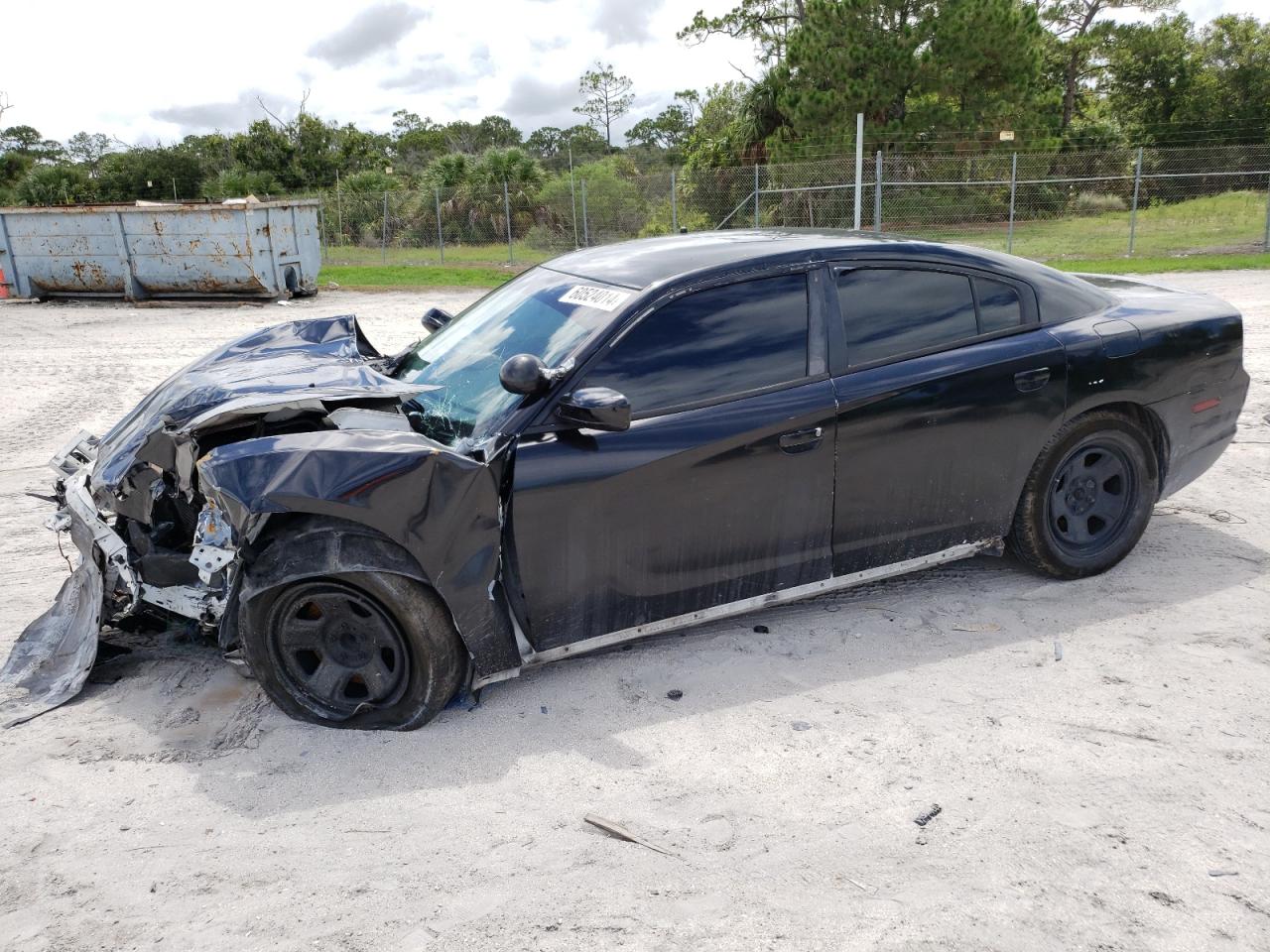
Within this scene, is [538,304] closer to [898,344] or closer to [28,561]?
[898,344]

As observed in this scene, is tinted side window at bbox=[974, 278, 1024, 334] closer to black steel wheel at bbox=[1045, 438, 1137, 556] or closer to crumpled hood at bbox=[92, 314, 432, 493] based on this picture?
black steel wheel at bbox=[1045, 438, 1137, 556]

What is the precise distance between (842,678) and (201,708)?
244 cm

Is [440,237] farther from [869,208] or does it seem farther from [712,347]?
[712,347]

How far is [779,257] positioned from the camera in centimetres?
416

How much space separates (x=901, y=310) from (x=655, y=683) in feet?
6.01

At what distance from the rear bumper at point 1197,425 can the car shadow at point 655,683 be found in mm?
436

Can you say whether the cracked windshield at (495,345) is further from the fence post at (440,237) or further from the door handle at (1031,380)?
the fence post at (440,237)

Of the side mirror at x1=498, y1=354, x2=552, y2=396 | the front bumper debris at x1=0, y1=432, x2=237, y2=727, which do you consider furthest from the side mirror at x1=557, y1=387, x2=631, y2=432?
the front bumper debris at x1=0, y1=432, x2=237, y2=727

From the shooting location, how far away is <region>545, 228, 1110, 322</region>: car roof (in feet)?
13.5

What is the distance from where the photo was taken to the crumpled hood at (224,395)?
3852 mm

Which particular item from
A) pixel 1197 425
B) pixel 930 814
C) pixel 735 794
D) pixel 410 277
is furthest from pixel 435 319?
pixel 410 277

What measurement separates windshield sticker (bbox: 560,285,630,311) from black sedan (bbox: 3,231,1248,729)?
0.08 ft

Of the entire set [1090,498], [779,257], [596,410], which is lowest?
[1090,498]

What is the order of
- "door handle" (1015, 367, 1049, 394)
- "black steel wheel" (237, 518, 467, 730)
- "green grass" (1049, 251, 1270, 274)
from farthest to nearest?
"green grass" (1049, 251, 1270, 274)
"door handle" (1015, 367, 1049, 394)
"black steel wheel" (237, 518, 467, 730)
